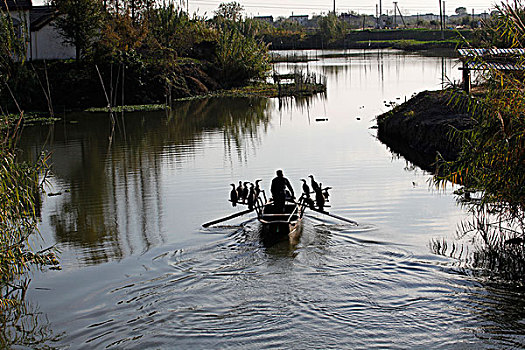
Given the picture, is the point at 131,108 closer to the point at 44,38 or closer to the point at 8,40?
the point at 44,38

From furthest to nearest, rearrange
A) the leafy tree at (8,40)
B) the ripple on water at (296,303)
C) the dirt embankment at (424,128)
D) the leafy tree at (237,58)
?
the leafy tree at (237,58) < the dirt embankment at (424,128) < the leafy tree at (8,40) < the ripple on water at (296,303)

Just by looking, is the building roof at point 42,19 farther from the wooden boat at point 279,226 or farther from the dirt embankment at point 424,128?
the wooden boat at point 279,226

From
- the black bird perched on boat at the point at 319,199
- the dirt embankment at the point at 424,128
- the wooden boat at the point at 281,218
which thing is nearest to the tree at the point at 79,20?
the dirt embankment at the point at 424,128

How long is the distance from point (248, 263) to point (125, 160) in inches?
416

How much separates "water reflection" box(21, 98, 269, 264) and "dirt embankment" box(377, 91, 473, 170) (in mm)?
4999

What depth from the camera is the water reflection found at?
1241cm

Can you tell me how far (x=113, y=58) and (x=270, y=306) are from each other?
28.5 m

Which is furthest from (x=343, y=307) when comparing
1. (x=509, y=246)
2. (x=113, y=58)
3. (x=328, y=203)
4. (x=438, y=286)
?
(x=113, y=58)

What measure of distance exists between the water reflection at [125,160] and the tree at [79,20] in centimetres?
628

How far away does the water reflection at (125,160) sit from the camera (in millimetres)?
12406

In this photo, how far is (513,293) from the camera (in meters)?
8.70

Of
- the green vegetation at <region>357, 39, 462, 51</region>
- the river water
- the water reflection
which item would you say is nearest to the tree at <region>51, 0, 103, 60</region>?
the water reflection

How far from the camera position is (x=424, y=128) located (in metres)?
20.3

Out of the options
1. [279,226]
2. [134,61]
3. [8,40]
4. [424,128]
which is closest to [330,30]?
[134,61]
